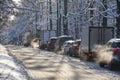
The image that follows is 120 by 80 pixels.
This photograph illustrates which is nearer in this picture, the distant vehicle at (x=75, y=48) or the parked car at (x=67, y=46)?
the distant vehicle at (x=75, y=48)

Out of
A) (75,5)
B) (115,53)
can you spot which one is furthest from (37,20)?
(115,53)

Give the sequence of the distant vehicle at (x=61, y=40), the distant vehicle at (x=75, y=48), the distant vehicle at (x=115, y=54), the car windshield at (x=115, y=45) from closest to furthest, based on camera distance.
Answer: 1. the distant vehicle at (x=115, y=54)
2. the car windshield at (x=115, y=45)
3. the distant vehicle at (x=75, y=48)
4. the distant vehicle at (x=61, y=40)

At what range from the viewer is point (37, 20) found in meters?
97.1

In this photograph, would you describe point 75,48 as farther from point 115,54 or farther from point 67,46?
point 115,54

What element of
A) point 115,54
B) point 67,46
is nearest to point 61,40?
point 67,46

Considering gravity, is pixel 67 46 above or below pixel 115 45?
below

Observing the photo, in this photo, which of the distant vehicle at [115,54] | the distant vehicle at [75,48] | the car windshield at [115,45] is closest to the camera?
the distant vehicle at [115,54]

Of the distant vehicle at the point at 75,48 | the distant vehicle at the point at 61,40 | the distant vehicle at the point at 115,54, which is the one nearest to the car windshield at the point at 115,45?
the distant vehicle at the point at 115,54

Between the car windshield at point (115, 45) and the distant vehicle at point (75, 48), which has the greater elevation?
the car windshield at point (115, 45)

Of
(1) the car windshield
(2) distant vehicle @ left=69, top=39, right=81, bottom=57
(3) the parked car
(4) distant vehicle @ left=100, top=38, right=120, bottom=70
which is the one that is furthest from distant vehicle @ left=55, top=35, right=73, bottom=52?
(1) the car windshield

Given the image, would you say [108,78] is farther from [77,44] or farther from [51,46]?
[51,46]

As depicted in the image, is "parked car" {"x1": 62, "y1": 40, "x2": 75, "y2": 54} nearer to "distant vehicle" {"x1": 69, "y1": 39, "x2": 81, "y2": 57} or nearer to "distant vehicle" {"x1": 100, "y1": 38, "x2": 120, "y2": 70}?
"distant vehicle" {"x1": 69, "y1": 39, "x2": 81, "y2": 57}

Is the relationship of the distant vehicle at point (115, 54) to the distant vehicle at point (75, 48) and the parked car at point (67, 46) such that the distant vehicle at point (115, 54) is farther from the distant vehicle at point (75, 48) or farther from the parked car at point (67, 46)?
the parked car at point (67, 46)

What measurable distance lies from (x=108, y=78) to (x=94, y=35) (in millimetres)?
14052
